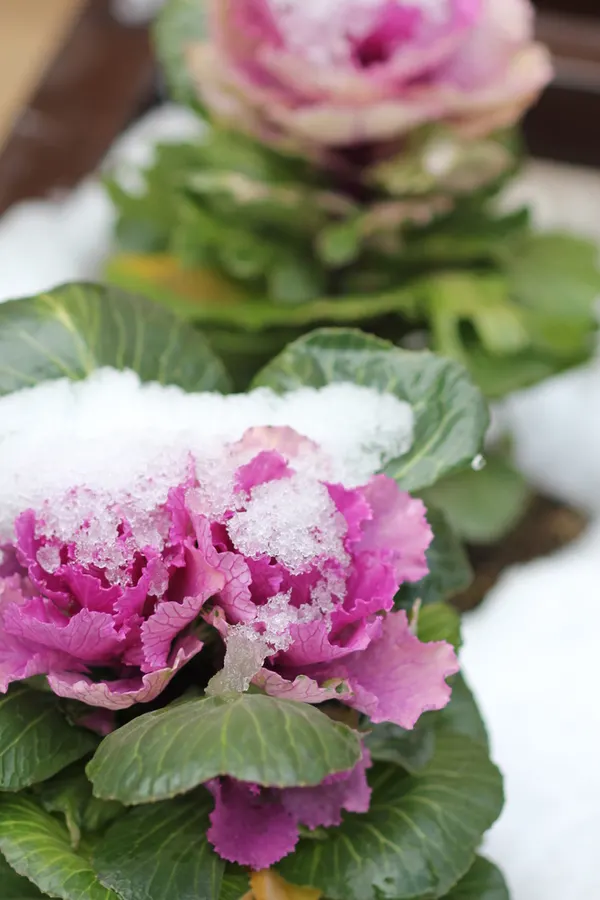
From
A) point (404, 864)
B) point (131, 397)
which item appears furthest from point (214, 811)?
point (131, 397)

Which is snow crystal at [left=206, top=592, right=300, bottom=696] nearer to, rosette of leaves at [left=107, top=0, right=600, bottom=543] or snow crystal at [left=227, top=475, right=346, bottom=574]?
snow crystal at [left=227, top=475, right=346, bottom=574]

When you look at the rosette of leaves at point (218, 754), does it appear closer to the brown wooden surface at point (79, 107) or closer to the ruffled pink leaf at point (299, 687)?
the ruffled pink leaf at point (299, 687)

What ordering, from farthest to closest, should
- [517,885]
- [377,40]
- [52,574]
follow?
[377,40]
[517,885]
[52,574]

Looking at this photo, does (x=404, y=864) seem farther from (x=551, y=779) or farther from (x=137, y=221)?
(x=137, y=221)

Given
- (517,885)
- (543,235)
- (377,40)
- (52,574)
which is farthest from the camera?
(543,235)

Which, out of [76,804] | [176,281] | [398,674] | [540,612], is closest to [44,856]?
[76,804]

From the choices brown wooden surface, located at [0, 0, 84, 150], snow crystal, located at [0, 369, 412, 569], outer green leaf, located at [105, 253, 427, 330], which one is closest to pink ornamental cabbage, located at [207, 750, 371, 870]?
snow crystal, located at [0, 369, 412, 569]

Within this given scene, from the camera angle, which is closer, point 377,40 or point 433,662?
point 433,662
